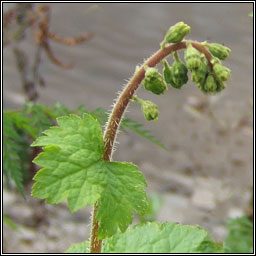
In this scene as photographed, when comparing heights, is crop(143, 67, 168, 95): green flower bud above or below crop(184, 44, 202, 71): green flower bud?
below

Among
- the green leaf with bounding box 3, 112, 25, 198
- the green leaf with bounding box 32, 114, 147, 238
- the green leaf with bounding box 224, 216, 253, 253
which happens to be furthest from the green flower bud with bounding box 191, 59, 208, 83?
the green leaf with bounding box 224, 216, 253, 253

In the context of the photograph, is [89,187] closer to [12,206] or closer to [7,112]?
[7,112]

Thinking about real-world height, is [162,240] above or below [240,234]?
above

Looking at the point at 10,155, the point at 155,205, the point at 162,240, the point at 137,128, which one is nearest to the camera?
the point at 162,240

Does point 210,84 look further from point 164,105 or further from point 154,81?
point 164,105

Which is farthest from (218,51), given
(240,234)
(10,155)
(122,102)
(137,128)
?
(240,234)

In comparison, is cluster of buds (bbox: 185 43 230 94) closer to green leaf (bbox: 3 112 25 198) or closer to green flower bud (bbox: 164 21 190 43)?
green flower bud (bbox: 164 21 190 43)

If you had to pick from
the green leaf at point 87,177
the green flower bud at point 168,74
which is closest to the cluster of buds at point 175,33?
the green flower bud at point 168,74

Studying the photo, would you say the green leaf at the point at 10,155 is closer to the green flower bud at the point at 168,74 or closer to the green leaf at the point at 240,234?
the green flower bud at the point at 168,74
